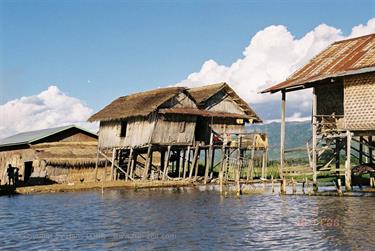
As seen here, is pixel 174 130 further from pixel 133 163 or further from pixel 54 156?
pixel 54 156

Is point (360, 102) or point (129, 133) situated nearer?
point (360, 102)

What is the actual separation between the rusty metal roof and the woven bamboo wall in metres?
0.67

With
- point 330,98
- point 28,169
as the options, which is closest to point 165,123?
point 330,98

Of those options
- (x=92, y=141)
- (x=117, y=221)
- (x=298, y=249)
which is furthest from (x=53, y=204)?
(x=92, y=141)

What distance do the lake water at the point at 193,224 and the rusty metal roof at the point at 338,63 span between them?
5951 mm

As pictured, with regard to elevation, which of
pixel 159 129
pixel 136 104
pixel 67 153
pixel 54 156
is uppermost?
pixel 136 104

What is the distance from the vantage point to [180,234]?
1509cm

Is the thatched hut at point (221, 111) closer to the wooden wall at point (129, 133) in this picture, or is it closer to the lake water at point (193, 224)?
the wooden wall at point (129, 133)

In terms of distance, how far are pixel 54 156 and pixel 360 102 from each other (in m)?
23.4

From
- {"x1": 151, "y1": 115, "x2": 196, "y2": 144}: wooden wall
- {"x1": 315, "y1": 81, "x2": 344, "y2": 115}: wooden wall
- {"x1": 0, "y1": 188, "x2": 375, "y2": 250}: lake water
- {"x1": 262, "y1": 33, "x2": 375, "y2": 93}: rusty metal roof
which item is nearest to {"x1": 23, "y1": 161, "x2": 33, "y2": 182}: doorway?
{"x1": 151, "y1": 115, "x2": 196, "y2": 144}: wooden wall

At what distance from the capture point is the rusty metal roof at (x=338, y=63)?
25109 millimetres

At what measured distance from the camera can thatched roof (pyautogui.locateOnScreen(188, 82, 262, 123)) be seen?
40250 mm

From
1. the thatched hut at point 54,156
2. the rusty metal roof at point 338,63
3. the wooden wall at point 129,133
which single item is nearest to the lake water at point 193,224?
the rusty metal roof at point 338,63

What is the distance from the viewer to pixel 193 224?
17016 millimetres
